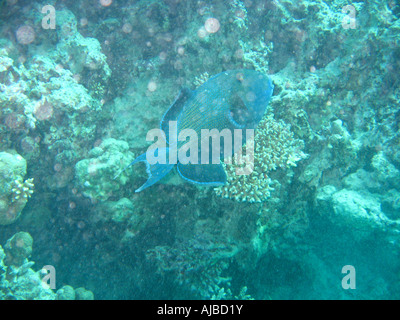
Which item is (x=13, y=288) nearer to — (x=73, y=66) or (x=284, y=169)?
(x=73, y=66)

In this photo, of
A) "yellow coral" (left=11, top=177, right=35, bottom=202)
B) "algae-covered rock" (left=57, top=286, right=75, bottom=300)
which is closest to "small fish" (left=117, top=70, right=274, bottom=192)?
"yellow coral" (left=11, top=177, right=35, bottom=202)

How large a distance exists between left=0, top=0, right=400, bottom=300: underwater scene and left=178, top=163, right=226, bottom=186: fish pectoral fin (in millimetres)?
644

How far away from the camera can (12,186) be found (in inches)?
134

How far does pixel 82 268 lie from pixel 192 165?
327cm

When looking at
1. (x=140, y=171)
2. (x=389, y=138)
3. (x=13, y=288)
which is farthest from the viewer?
(x=389, y=138)

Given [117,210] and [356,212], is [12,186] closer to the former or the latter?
[117,210]

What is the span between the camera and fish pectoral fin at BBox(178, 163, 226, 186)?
2645 mm

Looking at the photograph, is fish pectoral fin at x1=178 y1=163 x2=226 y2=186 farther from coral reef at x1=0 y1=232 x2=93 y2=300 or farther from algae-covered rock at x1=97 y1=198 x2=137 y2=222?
coral reef at x1=0 y1=232 x2=93 y2=300

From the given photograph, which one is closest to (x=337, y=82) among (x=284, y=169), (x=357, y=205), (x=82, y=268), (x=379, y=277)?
(x=284, y=169)

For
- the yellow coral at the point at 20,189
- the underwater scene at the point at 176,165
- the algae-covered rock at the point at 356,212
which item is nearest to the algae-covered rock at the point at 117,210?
the underwater scene at the point at 176,165

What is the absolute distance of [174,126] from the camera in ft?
8.79

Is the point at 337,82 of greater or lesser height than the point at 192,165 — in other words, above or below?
above

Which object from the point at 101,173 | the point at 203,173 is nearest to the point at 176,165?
the point at 203,173
